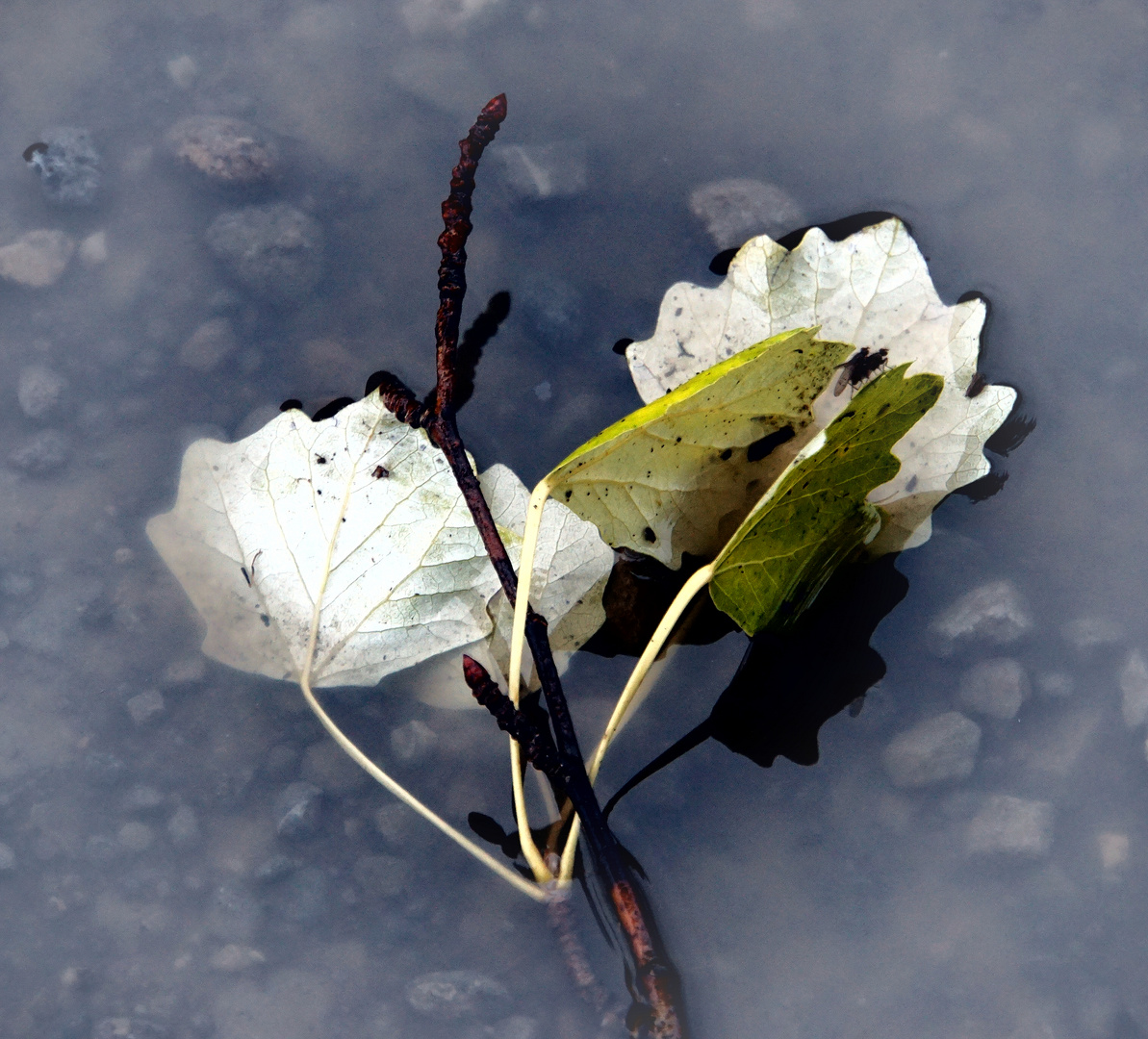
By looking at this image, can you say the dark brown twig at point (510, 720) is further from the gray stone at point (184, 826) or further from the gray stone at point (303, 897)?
the gray stone at point (184, 826)

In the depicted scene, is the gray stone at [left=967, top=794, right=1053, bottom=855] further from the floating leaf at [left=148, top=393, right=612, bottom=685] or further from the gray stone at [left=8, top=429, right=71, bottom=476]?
the gray stone at [left=8, top=429, right=71, bottom=476]

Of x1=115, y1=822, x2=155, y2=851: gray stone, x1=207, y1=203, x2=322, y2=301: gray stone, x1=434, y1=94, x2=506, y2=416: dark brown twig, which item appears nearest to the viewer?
x1=434, y1=94, x2=506, y2=416: dark brown twig

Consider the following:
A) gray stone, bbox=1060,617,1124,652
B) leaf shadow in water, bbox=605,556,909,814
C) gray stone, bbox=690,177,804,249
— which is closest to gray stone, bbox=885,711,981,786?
leaf shadow in water, bbox=605,556,909,814

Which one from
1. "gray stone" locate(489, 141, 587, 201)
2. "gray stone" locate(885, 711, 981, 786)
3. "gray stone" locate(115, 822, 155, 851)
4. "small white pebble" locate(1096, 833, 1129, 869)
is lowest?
"gray stone" locate(115, 822, 155, 851)

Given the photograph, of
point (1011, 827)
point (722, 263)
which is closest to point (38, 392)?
point (722, 263)

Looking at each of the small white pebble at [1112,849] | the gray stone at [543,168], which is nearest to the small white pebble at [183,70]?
the gray stone at [543,168]

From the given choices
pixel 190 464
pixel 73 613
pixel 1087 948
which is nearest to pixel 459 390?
pixel 190 464
